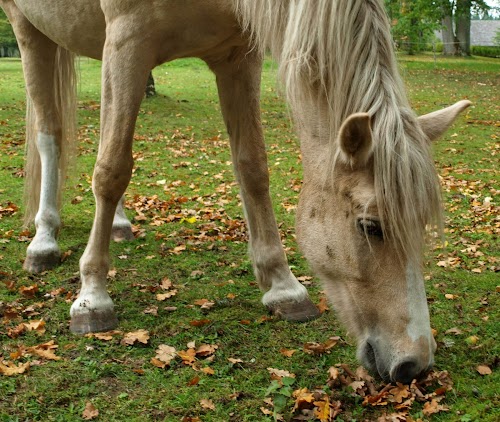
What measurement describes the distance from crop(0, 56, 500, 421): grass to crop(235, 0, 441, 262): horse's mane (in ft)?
0.91

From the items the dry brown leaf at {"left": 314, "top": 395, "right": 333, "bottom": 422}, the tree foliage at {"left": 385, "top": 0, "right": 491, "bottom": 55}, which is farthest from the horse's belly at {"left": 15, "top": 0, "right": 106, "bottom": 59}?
the tree foliage at {"left": 385, "top": 0, "right": 491, "bottom": 55}

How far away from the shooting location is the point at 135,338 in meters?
3.82

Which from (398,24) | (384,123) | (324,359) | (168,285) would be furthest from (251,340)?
(398,24)

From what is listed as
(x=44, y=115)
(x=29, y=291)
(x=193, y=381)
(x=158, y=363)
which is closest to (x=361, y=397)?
(x=193, y=381)

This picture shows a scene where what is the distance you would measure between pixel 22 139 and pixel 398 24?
19905mm

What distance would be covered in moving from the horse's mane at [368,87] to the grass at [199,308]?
28cm

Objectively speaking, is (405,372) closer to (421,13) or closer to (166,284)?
(166,284)

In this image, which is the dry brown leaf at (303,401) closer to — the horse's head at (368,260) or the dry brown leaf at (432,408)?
the horse's head at (368,260)

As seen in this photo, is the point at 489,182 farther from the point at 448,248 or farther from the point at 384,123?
the point at 384,123

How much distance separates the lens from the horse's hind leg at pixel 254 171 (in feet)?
14.2

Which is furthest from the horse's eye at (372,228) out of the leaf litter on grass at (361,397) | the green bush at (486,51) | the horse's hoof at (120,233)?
the green bush at (486,51)

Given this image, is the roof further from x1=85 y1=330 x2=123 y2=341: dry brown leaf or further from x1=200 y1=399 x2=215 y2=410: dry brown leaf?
x1=200 y1=399 x2=215 y2=410: dry brown leaf

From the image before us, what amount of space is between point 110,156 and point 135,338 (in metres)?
1.09

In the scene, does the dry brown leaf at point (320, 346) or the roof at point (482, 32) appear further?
the roof at point (482, 32)
